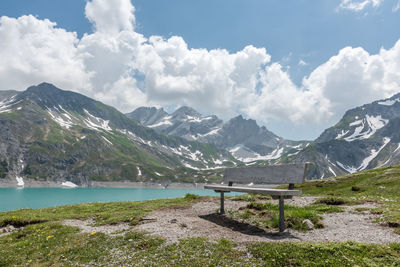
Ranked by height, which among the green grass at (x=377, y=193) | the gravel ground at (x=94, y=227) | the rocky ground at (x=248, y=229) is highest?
the green grass at (x=377, y=193)

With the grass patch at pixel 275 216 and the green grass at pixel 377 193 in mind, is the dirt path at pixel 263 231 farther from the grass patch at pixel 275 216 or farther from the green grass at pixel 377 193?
the green grass at pixel 377 193

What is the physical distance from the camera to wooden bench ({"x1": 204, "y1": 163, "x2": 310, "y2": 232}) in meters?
11.8

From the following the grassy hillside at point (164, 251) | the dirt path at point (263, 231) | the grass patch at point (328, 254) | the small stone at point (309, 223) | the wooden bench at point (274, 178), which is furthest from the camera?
the small stone at point (309, 223)

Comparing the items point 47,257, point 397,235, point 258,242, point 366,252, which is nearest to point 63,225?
point 47,257

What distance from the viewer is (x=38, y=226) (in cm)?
1551

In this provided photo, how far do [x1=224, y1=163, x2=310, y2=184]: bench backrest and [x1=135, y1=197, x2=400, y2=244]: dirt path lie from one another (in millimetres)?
2510

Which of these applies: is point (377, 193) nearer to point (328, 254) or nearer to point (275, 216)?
point (275, 216)

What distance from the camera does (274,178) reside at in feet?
46.1

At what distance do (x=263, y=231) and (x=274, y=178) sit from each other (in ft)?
10.2

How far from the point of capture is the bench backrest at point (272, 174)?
12.4 meters

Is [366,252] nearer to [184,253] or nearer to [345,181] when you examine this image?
[184,253]

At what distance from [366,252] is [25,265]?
12545 mm

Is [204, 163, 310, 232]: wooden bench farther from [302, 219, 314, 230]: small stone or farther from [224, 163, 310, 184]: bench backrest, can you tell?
[302, 219, 314, 230]: small stone

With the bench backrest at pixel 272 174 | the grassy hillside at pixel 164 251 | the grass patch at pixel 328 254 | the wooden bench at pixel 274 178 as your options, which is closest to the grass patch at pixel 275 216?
the wooden bench at pixel 274 178
